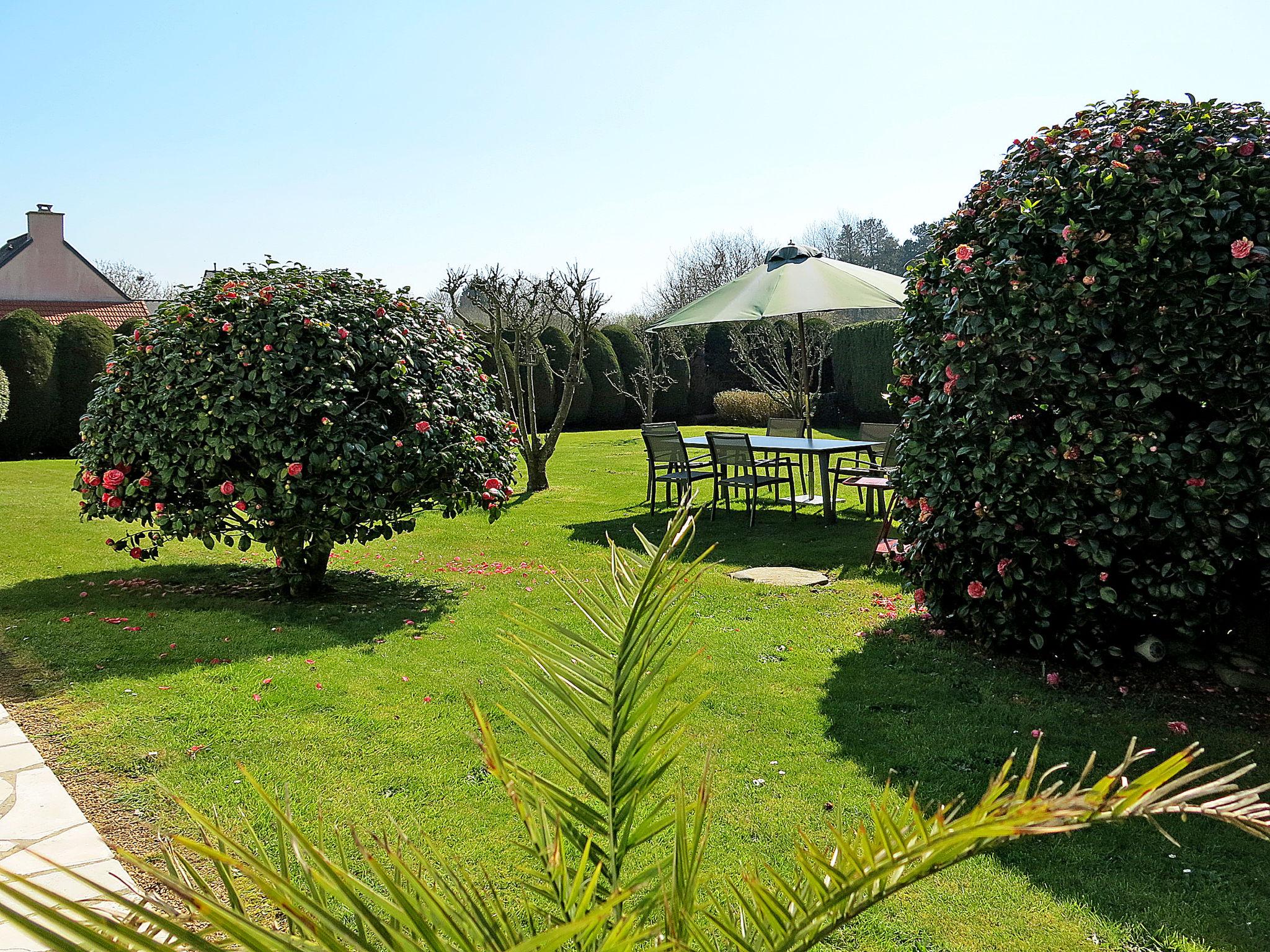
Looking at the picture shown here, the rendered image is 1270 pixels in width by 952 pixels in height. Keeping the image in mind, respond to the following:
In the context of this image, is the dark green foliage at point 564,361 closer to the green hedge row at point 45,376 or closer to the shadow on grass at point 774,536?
the green hedge row at point 45,376

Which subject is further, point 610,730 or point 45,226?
point 45,226

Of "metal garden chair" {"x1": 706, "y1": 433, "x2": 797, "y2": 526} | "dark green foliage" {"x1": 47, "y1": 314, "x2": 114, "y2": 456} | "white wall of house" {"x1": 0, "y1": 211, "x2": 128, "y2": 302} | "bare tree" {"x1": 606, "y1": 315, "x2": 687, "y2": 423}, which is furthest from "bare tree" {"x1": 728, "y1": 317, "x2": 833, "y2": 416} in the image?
"white wall of house" {"x1": 0, "y1": 211, "x2": 128, "y2": 302}

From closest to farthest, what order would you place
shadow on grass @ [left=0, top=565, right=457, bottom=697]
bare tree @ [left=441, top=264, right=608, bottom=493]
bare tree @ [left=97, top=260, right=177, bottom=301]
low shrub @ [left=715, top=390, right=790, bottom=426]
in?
shadow on grass @ [left=0, top=565, right=457, bottom=697] < bare tree @ [left=441, top=264, right=608, bottom=493] < low shrub @ [left=715, top=390, right=790, bottom=426] < bare tree @ [left=97, top=260, right=177, bottom=301]

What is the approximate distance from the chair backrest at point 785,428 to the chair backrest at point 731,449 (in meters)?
2.60

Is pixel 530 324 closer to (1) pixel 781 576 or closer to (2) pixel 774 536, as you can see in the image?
(2) pixel 774 536

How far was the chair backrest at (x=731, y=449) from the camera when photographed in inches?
347

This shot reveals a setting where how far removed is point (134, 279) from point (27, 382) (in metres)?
33.8

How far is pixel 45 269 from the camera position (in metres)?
22.3

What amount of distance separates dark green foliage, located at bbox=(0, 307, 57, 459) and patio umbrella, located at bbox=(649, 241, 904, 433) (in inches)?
469

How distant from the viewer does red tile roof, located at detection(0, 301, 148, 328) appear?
20.7m

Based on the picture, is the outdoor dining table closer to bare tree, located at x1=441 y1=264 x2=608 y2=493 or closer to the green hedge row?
bare tree, located at x1=441 y1=264 x2=608 y2=493

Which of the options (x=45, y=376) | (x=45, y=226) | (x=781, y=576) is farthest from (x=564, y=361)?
(x=781, y=576)

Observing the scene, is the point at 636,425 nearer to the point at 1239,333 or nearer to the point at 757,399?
the point at 757,399

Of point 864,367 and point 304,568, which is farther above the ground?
point 864,367
